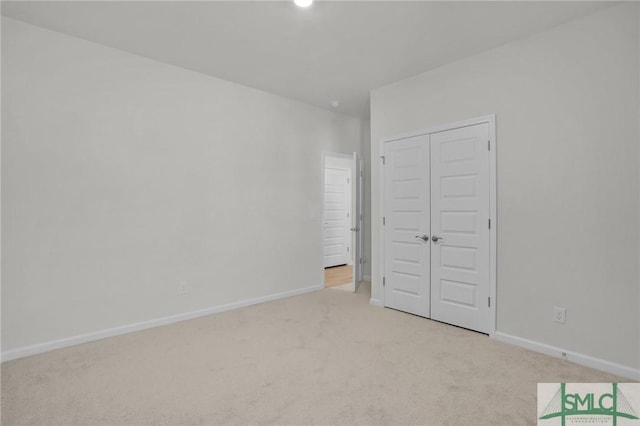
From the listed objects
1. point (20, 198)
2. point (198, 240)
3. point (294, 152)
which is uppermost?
point (294, 152)

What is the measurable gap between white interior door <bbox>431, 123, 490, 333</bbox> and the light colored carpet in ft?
0.88

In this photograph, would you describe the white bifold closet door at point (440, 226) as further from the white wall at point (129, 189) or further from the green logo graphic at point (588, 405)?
the white wall at point (129, 189)

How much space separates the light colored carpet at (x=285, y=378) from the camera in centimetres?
199

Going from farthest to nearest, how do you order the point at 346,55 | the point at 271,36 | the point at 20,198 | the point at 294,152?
the point at 294,152
the point at 346,55
the point at 271,36
the point at 20,198

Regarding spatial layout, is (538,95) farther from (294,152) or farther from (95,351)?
(95,351)

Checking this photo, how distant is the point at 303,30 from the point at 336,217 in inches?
188

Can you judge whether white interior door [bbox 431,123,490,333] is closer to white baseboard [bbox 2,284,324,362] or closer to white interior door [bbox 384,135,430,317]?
white interior door [bbox 384,135,430,317]

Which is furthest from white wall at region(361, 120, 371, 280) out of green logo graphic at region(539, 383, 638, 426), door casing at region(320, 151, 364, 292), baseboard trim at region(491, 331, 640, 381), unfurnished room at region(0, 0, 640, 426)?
green logo graphic at region(539, 383, 638, 426)

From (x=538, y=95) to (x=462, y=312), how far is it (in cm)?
221

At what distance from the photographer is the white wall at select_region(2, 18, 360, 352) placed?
282 centimetres

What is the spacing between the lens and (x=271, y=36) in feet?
9.95

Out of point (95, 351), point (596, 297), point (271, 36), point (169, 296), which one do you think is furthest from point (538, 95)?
point (95, 351)

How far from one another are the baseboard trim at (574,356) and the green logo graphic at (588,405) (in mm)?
265

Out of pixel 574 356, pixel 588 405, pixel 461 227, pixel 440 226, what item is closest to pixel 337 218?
pixel 440 226
